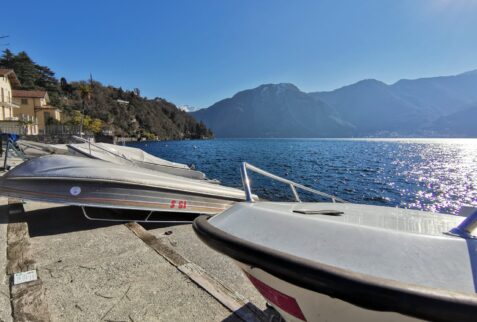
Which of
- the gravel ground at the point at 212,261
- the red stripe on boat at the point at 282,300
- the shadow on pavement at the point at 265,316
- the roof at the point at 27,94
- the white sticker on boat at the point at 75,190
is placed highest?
the roof at the point at 27,94

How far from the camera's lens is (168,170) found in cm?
1173

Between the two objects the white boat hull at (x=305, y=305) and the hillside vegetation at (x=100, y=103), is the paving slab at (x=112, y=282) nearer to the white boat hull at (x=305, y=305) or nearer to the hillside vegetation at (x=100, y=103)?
the white boat hull at (x=305, y=305)

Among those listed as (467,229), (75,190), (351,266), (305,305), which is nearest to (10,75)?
(75,190)

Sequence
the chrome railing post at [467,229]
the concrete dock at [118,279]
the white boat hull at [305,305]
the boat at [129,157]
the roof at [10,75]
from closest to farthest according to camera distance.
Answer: the white boat hull at [305,305]
the chrome railing post at [467,229]
the concrete dock at [118,279]
the boat at [129,157]
the roof at [10,75]

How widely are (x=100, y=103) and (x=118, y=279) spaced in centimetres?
15410

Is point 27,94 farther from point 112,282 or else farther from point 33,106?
point 112,282

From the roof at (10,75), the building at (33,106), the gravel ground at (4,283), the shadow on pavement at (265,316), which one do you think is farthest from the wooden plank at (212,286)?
the building at (33,106)

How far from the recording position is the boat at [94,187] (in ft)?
17.1

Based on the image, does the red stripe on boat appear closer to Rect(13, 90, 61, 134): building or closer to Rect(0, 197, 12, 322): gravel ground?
Rect(0, 197, 12, 322): gravel ground

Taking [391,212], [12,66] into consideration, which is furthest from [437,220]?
[12,66]

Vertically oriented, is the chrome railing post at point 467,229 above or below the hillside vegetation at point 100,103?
below

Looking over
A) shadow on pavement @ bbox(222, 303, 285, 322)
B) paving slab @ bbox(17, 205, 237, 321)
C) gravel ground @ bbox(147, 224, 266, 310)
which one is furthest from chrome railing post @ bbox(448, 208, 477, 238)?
paving slab @ bbox(17, 205, 237, 321)

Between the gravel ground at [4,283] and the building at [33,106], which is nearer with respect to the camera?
the gravel ground at [4,283]

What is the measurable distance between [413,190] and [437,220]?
21149 millimetres
